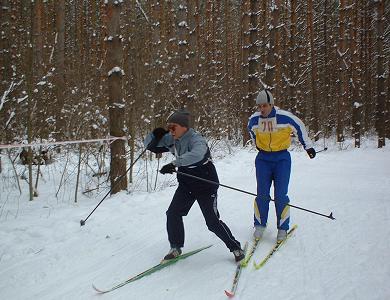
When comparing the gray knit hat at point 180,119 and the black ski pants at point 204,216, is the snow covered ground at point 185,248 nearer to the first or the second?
the black ski pants at point 204,216

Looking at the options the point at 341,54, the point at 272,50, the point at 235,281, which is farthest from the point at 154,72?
the point at 341,54

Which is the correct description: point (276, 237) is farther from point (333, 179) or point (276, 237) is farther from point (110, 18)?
point (110, 18)

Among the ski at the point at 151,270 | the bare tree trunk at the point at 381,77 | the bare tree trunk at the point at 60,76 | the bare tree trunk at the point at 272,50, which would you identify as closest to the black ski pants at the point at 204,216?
the ski at the point at 151,270

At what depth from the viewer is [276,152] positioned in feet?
16.5

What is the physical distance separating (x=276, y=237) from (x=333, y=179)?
452cm

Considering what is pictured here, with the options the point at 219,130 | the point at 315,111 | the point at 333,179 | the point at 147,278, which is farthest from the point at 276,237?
the point at 315,111

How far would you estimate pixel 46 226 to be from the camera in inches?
219

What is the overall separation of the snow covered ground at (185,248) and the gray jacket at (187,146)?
4.35ft

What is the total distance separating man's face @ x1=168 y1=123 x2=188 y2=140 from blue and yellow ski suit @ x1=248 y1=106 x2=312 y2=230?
1.38 metres

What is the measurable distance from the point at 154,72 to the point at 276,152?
6256 millimetres

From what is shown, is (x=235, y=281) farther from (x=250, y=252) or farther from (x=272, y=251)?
(x=272, y=251)

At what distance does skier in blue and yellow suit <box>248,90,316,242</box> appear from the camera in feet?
16.4

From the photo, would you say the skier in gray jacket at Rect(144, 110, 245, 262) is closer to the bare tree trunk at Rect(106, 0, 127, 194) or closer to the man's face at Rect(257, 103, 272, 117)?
the man's face at Rect(257, 103, 272, 117)

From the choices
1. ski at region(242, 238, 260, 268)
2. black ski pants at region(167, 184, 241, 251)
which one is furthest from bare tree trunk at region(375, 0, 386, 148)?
black ski pants at region(167, 184, 241, 251)
